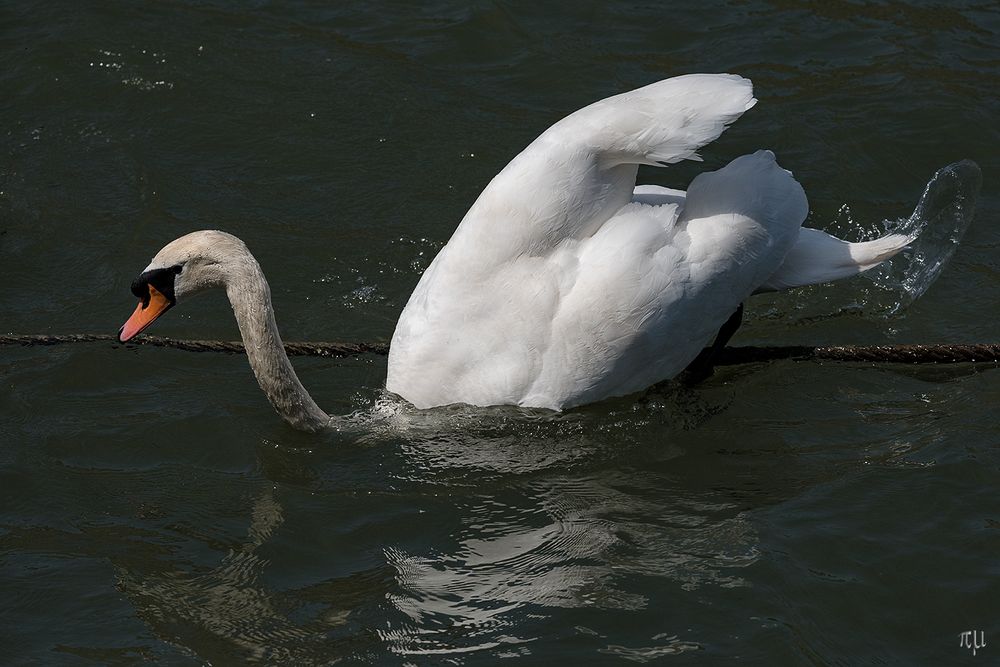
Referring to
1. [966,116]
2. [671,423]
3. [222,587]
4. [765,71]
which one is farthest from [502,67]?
[222,587]

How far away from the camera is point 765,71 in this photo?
923 cm

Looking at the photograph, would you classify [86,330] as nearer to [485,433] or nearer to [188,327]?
[188,327]

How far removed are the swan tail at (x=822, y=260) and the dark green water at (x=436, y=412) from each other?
47 centimetres

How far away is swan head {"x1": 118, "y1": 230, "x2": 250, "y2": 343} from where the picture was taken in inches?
221

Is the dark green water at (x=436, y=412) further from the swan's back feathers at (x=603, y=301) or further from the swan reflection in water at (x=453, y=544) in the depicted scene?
the swan's back feathers at (x=603, y=301)

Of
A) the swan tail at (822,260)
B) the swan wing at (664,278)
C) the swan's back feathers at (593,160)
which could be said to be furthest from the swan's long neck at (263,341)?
the swan tail at (822,260)

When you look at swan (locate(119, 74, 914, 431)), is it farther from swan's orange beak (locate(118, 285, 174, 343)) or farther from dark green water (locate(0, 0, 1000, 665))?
dark green water (locate(0, 0, 1000, 665))

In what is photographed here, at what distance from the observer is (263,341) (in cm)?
571

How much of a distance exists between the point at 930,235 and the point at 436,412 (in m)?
3.16

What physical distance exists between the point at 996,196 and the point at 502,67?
3.43m

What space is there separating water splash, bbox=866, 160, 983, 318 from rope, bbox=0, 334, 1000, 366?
0.80 metres

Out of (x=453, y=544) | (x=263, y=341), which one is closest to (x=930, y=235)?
(x=453, y=544)

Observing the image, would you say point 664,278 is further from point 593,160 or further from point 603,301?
point 593,160

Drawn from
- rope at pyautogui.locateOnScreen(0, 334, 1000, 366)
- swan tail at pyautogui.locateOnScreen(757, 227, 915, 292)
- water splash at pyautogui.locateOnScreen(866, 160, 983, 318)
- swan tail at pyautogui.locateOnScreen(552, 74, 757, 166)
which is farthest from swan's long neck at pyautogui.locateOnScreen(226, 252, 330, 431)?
water splash at pyautogui.locateOnScreen(866, 160, 983, 318)
